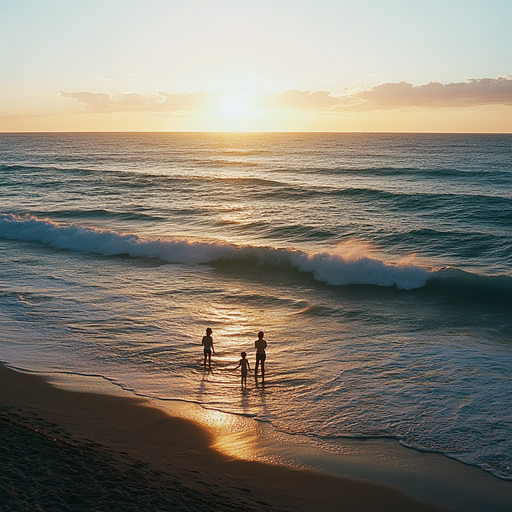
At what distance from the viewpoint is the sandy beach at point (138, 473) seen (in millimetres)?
6363

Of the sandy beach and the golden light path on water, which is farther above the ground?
the sandy beach

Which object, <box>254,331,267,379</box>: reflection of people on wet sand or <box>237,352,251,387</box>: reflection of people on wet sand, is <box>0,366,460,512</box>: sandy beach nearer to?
<box>237,352,251,387</box>: reflection of people on wet sand

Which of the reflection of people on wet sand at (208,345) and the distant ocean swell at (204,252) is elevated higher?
the distant ocean swell at (204,252)

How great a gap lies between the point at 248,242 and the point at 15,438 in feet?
60.8

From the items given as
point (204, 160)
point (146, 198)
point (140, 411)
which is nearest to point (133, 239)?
point (146, 198)

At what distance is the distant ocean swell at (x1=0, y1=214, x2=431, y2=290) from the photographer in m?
19.8

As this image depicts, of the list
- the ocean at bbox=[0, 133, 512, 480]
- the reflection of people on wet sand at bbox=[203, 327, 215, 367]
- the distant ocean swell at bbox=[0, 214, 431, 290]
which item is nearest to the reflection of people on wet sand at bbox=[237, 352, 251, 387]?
the ocean at bbox=[0, 133, 512, 480]

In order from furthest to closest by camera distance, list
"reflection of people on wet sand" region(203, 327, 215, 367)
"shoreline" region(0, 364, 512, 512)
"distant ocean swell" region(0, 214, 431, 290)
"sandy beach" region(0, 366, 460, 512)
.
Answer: "distant ocean swell" region(0, 214, 431, 290) < "reflection of people on wet sand" region(203, 327, 215, 367) < "shoreline" region(0, 364, 512, 512) < "sandy beach" region(0, 366, 460, 512)

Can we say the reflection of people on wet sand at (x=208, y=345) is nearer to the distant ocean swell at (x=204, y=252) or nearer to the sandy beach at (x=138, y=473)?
the sandy beach at (x=138, y=473)

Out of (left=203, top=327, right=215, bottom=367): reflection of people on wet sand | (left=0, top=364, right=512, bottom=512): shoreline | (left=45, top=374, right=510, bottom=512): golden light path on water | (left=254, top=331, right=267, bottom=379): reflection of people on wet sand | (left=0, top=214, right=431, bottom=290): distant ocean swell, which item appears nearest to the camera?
(left=0, top=364, right=512, bottom=512): shoreline

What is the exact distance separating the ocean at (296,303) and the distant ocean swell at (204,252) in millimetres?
78

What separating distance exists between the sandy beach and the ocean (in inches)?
53.5

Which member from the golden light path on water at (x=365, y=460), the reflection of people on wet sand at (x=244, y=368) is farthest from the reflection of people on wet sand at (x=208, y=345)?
the golden light path on water at (x=365, y=460)

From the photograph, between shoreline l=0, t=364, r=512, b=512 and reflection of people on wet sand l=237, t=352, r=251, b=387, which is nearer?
shoreline l=0, t=364, r=512, b=512
